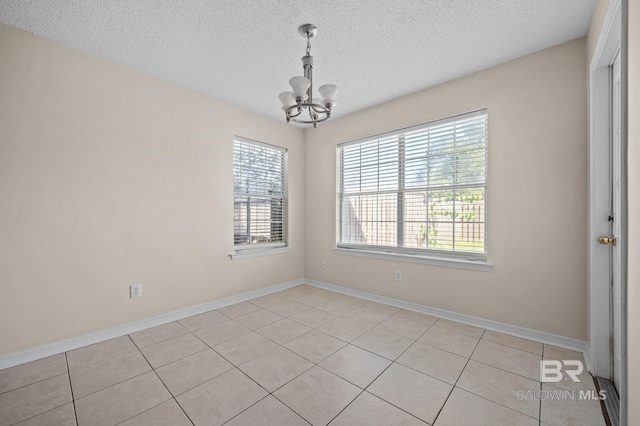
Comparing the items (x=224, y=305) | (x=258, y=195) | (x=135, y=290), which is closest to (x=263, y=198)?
(x=258, y=195)

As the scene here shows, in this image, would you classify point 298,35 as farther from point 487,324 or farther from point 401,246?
point 487,324

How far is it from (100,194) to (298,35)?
7.21ft

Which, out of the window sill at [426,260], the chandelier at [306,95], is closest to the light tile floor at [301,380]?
the window sill at [426,260]

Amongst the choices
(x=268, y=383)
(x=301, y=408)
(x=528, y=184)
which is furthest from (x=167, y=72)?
(x=528, y=184)

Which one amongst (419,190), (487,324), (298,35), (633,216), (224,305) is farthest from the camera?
(224,305)

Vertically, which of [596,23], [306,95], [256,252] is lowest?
[256,252]

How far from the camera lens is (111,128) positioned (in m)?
2.56

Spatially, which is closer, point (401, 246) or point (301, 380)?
point (301, 380)

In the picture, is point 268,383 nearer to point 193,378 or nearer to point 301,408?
point 301,408

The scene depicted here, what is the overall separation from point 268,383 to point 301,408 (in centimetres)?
33

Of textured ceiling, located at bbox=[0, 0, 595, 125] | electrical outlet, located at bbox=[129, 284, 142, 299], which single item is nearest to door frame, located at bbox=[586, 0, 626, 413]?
textured ceiling, located at bbox=[0, 0, 595, 125]

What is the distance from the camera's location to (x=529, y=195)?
2461 mm

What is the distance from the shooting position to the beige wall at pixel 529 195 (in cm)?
225

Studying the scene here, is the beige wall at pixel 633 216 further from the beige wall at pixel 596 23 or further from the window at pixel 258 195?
the window at pixel 258 195
